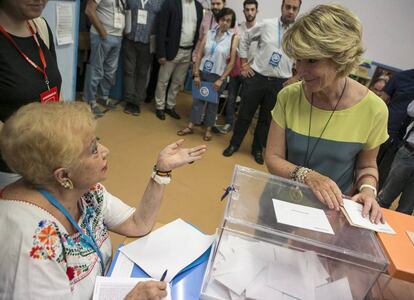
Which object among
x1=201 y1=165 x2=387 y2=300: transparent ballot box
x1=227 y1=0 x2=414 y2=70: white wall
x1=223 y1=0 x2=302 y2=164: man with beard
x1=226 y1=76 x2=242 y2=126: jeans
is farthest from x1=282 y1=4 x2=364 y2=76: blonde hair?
x1=227 y1=0 x2=414 y2=70: white wall

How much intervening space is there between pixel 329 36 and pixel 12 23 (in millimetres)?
1320

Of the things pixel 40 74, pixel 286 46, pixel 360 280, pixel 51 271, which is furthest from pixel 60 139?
pixel 360 280

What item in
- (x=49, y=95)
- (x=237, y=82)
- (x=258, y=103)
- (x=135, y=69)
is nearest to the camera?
(x=49, y=95)

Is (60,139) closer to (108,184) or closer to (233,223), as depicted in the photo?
(233,223)

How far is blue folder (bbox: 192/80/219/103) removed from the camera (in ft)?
13.1

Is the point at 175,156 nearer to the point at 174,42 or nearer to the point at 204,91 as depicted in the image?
the point at 204,91

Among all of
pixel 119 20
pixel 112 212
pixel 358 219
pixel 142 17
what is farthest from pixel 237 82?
pixel 358 219

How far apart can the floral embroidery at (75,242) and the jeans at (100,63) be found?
3.06 meters

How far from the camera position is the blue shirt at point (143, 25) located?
3.98 m

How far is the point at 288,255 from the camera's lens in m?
1.04

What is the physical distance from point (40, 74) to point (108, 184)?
160 centimetres

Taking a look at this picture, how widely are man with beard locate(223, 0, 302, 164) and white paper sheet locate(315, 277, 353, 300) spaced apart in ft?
9.41

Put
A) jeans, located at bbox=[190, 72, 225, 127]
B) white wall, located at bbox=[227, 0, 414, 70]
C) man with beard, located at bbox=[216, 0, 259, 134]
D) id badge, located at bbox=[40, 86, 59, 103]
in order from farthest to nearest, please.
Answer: white wall, located at bbox=[227, 0, 414, 70], man with beard, located at bbox=[216, 0, 259, 134], jeans, located at bbox=[190, 72, 225, 127], id badge, located at bbox=[40, 86, 59, 103]

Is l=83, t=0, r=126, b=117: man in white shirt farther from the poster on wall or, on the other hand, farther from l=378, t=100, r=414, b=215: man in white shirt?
l=378, t=100, r=414, b=215: man in white shirt
